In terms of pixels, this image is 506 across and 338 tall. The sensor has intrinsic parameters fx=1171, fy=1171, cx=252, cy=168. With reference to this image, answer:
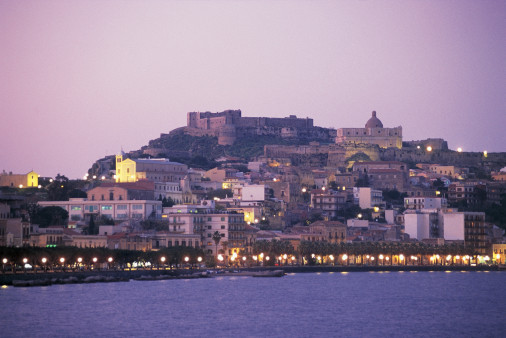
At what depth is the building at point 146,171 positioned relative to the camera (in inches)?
5138

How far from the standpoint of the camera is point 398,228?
397 feet

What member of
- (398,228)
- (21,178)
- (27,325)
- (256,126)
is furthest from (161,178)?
(27,325)

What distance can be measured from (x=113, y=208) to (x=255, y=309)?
44373mm

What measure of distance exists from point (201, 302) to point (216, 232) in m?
28.5

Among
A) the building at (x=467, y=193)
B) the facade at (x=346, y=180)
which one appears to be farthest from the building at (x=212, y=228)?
the building at (x=467, y=193)

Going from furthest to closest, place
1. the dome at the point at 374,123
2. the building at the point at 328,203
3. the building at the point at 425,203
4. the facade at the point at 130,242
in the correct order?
the dome at the point at 374,123
the building at the point at 425,203
the building at the point at 328,203
the facade at the point at 130,242

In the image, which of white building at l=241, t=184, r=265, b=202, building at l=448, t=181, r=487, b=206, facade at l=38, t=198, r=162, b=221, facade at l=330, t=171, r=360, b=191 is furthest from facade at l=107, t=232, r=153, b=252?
building at l=448, t=181, r=487, b=206

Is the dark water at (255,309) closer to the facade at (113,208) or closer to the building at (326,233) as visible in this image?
the building at (326,233)

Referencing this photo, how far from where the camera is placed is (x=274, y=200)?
128250 mm

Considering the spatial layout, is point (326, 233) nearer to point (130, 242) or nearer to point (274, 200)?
point (274, 200)

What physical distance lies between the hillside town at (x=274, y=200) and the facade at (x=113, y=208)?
0.12 metres

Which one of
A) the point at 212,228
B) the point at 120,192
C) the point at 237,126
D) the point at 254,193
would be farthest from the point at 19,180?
the point at 237,126

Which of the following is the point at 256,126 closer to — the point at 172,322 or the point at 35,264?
the point at 35,264

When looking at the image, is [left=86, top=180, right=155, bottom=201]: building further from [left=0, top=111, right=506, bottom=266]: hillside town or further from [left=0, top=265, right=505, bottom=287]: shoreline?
[left=0, top=265, right=505, bottom=287]: shoreline
